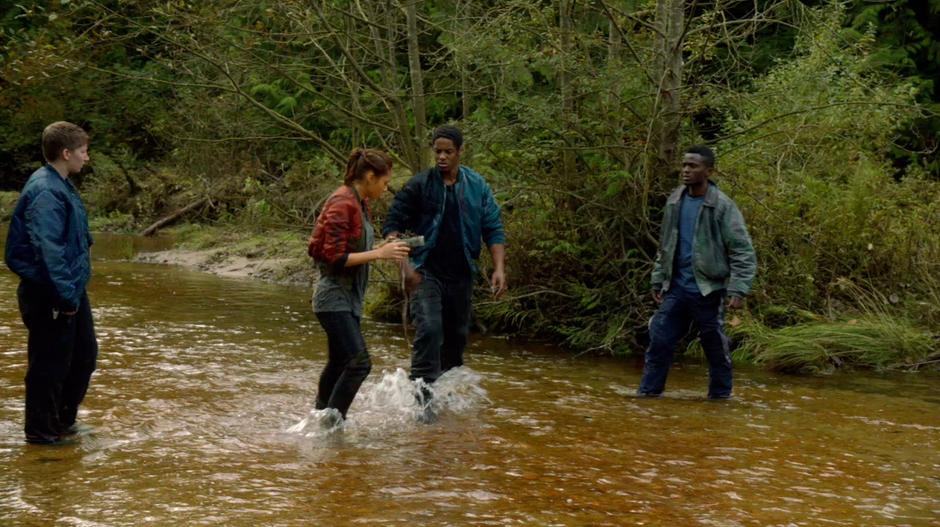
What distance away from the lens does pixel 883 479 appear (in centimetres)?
654

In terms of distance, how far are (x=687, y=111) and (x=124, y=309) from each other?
23.8 ft

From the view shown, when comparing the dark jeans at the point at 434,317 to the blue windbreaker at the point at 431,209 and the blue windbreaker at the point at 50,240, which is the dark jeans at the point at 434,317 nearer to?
the blue windbreaker at the point at 431,209

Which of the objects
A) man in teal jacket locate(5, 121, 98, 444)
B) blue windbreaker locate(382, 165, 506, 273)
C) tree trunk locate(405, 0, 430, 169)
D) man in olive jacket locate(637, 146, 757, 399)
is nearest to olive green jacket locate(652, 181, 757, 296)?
man in olive jacket locate(637, 146, 757, 399)

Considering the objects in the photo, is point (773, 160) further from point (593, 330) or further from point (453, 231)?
point (453, 231)

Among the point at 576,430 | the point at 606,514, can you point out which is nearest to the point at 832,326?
the point at 576,430

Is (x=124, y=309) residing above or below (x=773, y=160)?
below

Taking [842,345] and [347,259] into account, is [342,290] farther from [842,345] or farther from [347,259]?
[842,345]

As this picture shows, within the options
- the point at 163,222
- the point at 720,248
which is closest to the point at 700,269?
the point at 720,248

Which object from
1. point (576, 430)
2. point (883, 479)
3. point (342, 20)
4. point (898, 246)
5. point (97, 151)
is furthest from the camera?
point (97, 151)

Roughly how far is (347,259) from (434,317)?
43.2 inches

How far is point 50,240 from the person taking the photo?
6.57 meters

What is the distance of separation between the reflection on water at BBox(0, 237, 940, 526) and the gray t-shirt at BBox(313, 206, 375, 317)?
0.81 m

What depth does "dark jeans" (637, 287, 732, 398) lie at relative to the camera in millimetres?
8711

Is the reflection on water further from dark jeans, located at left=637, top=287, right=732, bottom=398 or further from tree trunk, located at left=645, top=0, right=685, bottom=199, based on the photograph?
tree trunk, located at left=645, top=0, right=685, bottom=199
